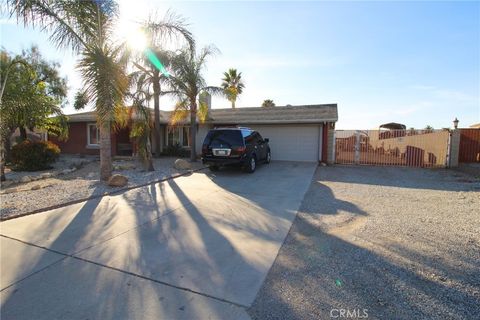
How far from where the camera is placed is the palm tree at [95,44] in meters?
7.31

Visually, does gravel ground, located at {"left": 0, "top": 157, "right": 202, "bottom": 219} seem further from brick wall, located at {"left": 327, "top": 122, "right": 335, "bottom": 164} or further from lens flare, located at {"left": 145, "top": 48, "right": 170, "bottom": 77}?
brick wall, located at {"left": 327, "top": 122, "right": 335, "bottom": 164}

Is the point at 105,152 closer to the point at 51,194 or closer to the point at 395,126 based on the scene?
the point at 51,194

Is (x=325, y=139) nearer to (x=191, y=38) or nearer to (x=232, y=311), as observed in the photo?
(x=191, y=38)

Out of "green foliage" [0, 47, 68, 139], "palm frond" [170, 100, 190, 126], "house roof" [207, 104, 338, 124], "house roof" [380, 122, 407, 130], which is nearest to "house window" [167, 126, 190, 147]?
"house roof" [207, 104, 338, 124]

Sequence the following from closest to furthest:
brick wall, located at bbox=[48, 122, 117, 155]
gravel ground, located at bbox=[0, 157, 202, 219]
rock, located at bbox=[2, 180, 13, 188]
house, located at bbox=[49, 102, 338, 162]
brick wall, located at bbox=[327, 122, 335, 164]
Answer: gravel ground, located at bbox=[0, 157, 202, 219]
rock, located at bbox=[2, 180, 13, 188]
brick wall, located at bbox=[327, 122, 335, 164]
house, located at bbox=[49, 102, 338, 162]
brick wall, located at bbox=[48, 122, 117, 155]

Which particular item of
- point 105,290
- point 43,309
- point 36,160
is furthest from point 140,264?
point 36,160

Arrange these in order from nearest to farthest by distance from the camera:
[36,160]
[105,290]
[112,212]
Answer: [105,290] → [112,212] → [36,160]

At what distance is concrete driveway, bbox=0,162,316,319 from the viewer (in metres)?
2.62

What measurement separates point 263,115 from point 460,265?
1326 centimetres

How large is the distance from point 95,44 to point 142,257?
6.88 meters

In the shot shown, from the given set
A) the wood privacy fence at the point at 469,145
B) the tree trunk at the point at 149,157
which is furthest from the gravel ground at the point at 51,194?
the wood privacy fence at the point at 469,145

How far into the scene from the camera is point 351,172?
38.3 feet

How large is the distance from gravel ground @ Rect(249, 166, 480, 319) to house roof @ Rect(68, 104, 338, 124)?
806 cm

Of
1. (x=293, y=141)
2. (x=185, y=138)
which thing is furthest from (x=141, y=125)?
(x=293, y=141)
